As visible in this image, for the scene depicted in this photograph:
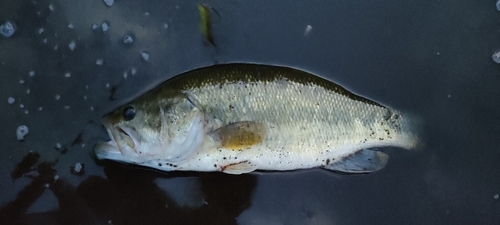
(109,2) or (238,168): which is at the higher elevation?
(109,2)

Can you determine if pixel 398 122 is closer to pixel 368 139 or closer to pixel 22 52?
pixel 368 139

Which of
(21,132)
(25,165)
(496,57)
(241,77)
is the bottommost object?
(25,165)

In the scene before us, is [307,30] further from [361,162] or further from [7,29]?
[7,29]

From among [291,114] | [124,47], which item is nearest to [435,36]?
[291,114]

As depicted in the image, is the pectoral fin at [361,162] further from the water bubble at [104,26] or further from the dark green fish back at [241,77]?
the water bubble at [104,26]

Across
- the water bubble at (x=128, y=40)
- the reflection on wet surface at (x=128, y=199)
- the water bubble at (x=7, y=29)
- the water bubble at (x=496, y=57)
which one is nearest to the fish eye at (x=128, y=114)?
the reflection on wet surface at (x=128, y=199)

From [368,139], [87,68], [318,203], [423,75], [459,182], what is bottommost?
[318,203]

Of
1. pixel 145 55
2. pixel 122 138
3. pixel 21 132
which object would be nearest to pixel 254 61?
pixel 145 55
